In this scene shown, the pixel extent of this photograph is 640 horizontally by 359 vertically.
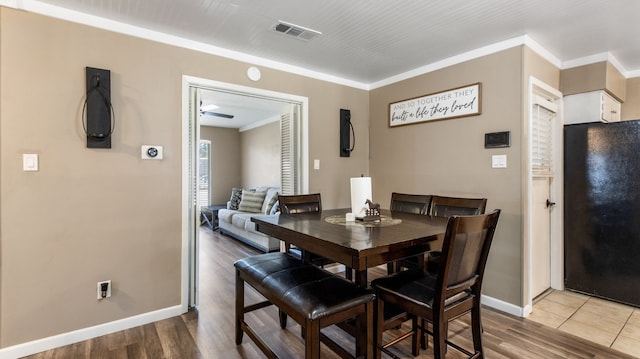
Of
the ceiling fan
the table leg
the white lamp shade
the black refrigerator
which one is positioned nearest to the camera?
the table leg

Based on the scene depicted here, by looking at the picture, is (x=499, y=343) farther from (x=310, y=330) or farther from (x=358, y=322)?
(x=310, y=330)

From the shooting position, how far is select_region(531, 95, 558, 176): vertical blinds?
2924mm

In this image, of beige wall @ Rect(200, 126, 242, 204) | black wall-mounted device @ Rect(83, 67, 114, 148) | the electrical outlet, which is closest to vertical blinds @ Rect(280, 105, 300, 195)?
black wall-mounted device @ Rect(83, 67, 114, 148)

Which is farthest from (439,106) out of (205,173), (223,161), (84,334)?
(205,173)

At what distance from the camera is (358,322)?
5.65 ft

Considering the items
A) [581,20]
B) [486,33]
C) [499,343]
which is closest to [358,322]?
[499,343]

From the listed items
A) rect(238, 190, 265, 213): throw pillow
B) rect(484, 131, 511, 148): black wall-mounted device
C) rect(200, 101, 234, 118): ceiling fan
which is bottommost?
rect(238, 190, 265, 213): throw pillow

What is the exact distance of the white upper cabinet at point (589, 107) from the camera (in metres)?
3.04

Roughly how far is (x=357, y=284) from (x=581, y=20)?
2603 millimetres

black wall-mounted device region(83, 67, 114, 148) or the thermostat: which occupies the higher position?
black wall-mounted device region(83, 67, 114, 148)

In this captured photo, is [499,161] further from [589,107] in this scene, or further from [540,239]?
[589,107]

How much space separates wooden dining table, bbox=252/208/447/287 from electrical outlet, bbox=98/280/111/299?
126cm

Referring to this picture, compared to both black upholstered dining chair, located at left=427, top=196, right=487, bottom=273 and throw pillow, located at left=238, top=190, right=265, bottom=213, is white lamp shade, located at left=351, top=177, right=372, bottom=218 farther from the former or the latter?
throw pillow, located at left=238, top=190, right=265, bottom=213

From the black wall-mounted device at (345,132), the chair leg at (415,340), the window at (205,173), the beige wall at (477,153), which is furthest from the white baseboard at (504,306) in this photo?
the window at (205,173)
